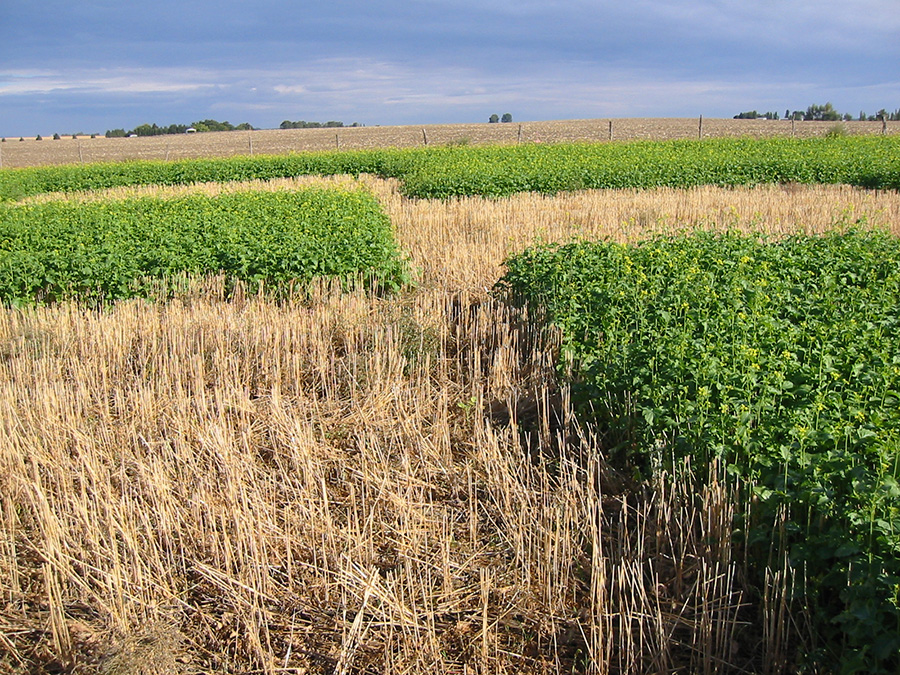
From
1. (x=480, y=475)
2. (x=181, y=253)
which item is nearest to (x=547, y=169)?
(x=181, y=253)

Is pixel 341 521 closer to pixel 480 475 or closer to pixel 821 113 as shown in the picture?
pixel 480 475

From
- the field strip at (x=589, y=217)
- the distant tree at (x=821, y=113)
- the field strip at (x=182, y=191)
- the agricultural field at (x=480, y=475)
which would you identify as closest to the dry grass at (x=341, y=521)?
the agricultural field at (x=480, y=475)

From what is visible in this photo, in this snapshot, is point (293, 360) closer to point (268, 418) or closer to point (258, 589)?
Result: point (268, 418)

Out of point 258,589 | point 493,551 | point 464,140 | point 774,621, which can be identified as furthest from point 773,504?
point 464,140

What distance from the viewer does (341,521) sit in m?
4.46

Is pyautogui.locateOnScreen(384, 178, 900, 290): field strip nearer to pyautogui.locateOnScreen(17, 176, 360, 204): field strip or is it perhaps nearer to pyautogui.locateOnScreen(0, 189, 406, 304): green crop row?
pyautogui.locateOnScreen(0, 189, 406, 304): green crop row

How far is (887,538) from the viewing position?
2646 mm

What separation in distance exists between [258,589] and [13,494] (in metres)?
2.21

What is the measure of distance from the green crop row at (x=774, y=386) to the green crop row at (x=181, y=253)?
2.72 meters

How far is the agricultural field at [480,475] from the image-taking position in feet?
10.7

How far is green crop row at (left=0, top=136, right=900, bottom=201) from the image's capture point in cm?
1936

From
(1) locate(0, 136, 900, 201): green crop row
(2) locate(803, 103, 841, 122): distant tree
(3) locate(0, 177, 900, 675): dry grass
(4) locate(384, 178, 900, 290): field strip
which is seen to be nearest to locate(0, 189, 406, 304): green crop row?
(4) locate(384, 178, 900, 290): field strip

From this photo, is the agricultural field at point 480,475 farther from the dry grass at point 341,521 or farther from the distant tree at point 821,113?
the distant tree at point 821,113

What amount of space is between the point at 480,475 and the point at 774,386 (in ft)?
6.33
